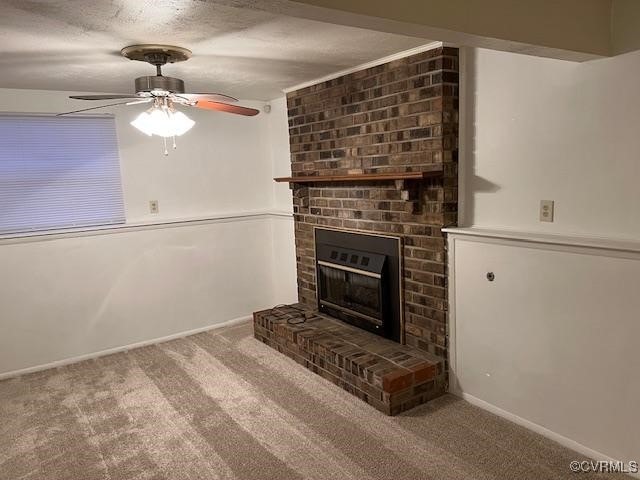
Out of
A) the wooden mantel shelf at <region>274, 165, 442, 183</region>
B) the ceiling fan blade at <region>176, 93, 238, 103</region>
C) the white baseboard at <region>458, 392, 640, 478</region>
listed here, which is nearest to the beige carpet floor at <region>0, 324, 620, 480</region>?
the white baseboard at <region>458, 392, 640, 478</region>

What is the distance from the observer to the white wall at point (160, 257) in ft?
11.5

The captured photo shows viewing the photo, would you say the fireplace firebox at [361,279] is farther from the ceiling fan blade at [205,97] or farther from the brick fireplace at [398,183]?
the ceiling fan blade at [205,97]

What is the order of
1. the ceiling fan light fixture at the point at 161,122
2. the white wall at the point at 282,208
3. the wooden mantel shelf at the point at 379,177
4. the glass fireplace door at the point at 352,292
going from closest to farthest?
the ceiling fan light fixture at the point at 161,122 → the wooden mantel shelf at the point at 379,177 → the glass fireplace door at the point at 352,292 → the white wall at the point at 282,208

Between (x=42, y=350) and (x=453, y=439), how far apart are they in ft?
10.0

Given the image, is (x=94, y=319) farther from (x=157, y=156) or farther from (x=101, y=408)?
(x=157, y=156)

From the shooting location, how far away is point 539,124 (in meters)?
2.34

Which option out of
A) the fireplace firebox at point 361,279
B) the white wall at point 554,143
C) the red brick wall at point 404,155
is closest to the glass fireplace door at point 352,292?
the fireplace firebox at point 361,279

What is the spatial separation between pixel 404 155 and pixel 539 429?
1.72 metres

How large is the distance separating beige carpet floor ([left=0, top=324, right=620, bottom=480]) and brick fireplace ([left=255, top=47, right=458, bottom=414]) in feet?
0.74

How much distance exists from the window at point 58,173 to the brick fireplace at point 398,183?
153 cm

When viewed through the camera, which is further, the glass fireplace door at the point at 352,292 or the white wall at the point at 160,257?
the white wall at the point at 160,257

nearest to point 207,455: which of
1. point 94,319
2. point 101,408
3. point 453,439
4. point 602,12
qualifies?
point 101,408

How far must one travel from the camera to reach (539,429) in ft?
8.07

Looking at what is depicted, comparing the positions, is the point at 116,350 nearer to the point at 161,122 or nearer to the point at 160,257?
the point at 160,257
